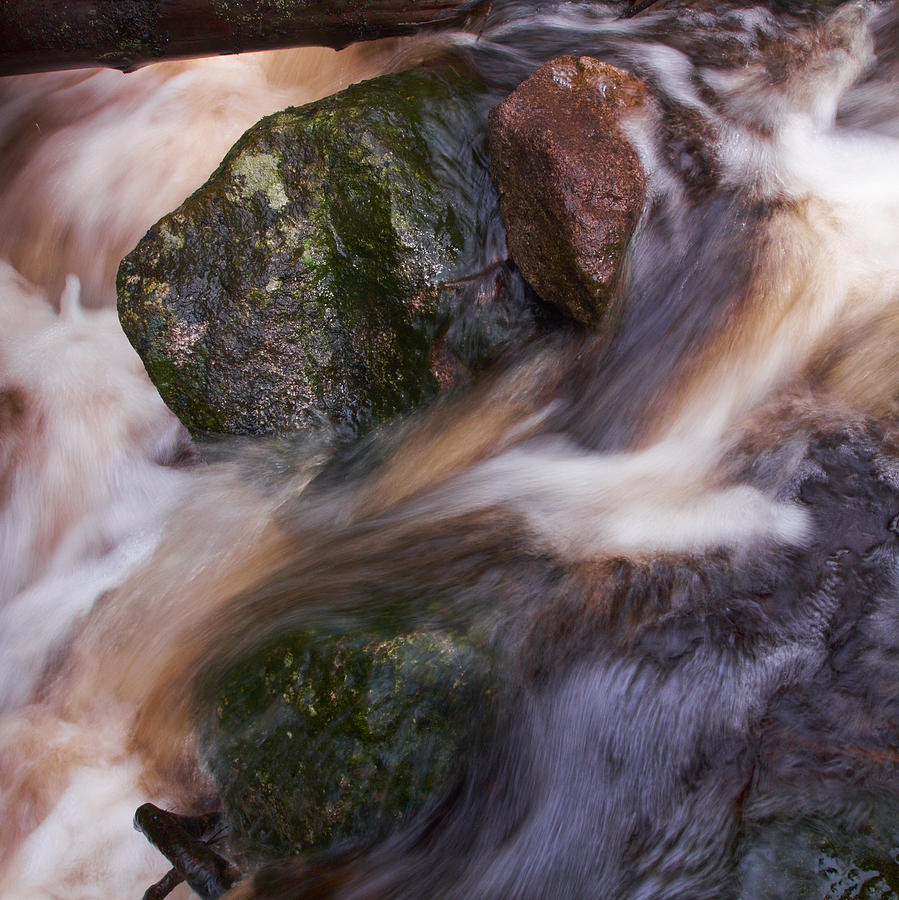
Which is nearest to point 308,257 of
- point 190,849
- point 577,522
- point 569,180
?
point 569,180

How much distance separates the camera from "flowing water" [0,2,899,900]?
2355 mm

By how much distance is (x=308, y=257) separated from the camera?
335cm

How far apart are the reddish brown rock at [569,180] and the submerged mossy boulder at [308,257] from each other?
0.67 feet

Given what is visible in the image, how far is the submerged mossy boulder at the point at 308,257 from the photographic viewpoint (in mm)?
3318

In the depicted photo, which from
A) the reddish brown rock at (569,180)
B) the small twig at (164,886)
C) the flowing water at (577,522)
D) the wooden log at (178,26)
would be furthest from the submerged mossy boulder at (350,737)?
the wooden log at (178,26)

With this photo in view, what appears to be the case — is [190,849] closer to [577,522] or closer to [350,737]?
[350,737]

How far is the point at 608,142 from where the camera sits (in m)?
3.24

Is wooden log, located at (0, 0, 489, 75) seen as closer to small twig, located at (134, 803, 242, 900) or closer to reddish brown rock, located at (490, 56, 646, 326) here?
reddish brown rock, located at (490, 56, 646, 326)

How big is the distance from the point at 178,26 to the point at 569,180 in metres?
1.91

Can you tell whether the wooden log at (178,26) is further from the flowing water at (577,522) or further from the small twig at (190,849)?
the small twig at (190,849)

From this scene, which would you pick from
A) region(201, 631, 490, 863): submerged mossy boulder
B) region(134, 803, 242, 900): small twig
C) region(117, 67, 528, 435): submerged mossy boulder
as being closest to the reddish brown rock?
region(117, 67, 528, 435): submerged mossy boulder

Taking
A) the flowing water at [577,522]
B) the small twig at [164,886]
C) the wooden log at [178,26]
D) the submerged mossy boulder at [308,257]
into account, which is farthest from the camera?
the wooden log at [178,26]

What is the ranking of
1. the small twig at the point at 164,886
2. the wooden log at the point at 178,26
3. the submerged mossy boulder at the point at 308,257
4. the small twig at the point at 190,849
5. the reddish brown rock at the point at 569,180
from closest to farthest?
the small twig at the point at 190,849, the small twig at the point at 164,886, the reddish brown rock at the point at 569,180, the submerged mossy boulder at the point at 308,257, the wooden log at the point at 178,26

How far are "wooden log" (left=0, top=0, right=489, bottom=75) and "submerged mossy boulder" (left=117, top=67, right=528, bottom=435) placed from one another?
0.62 metres
